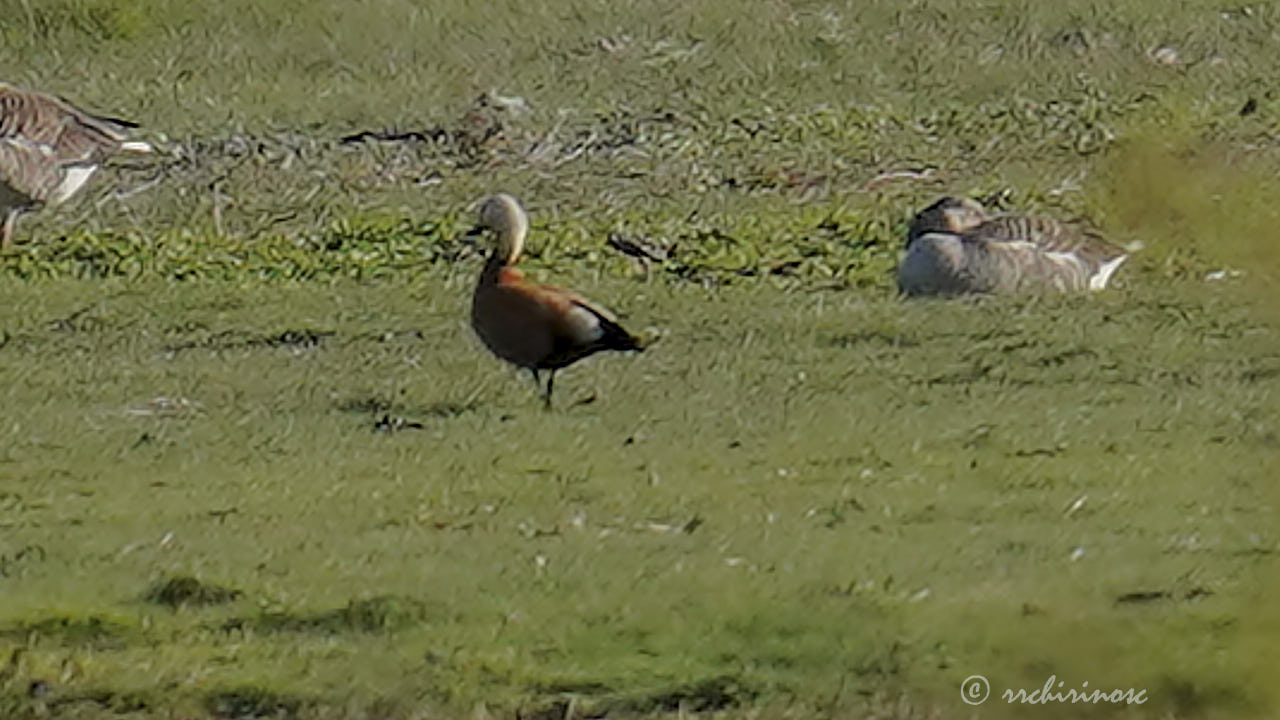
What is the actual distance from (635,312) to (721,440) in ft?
11.6

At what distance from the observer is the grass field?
6.96 m

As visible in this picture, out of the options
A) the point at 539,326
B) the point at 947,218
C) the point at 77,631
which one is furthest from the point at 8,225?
the point at 77,631

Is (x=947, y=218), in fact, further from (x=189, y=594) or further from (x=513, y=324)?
(x=189, y=594)

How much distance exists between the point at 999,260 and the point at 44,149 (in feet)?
18.0

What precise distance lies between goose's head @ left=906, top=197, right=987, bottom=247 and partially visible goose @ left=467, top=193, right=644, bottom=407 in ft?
10.9

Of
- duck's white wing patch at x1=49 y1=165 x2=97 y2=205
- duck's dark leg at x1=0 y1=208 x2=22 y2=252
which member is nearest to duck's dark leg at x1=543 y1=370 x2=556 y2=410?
duck's dark leg at x1=0 y1=208 x2=22 y2=252

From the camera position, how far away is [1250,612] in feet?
8.29

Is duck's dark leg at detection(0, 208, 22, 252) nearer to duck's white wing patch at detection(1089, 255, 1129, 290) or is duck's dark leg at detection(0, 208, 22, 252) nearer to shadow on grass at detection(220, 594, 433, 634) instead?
duck's white wing patch at detection(1089, 255, 1129, 290)

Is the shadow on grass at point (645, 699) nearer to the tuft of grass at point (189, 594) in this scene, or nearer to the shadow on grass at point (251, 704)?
the shadow on grass at point (251, 704)

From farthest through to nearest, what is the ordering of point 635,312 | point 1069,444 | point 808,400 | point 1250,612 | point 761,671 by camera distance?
1. point 635,312
2. point 808,400
3. point 1069,444
4. point 761,671
5. point 1250,612

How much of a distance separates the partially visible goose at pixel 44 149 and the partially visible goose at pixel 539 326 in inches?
220

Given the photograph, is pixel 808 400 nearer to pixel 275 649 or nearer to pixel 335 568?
pixel 335 568

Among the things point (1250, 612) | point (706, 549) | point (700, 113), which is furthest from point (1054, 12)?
point (1250, 612)

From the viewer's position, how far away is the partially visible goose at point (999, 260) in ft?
45.8
